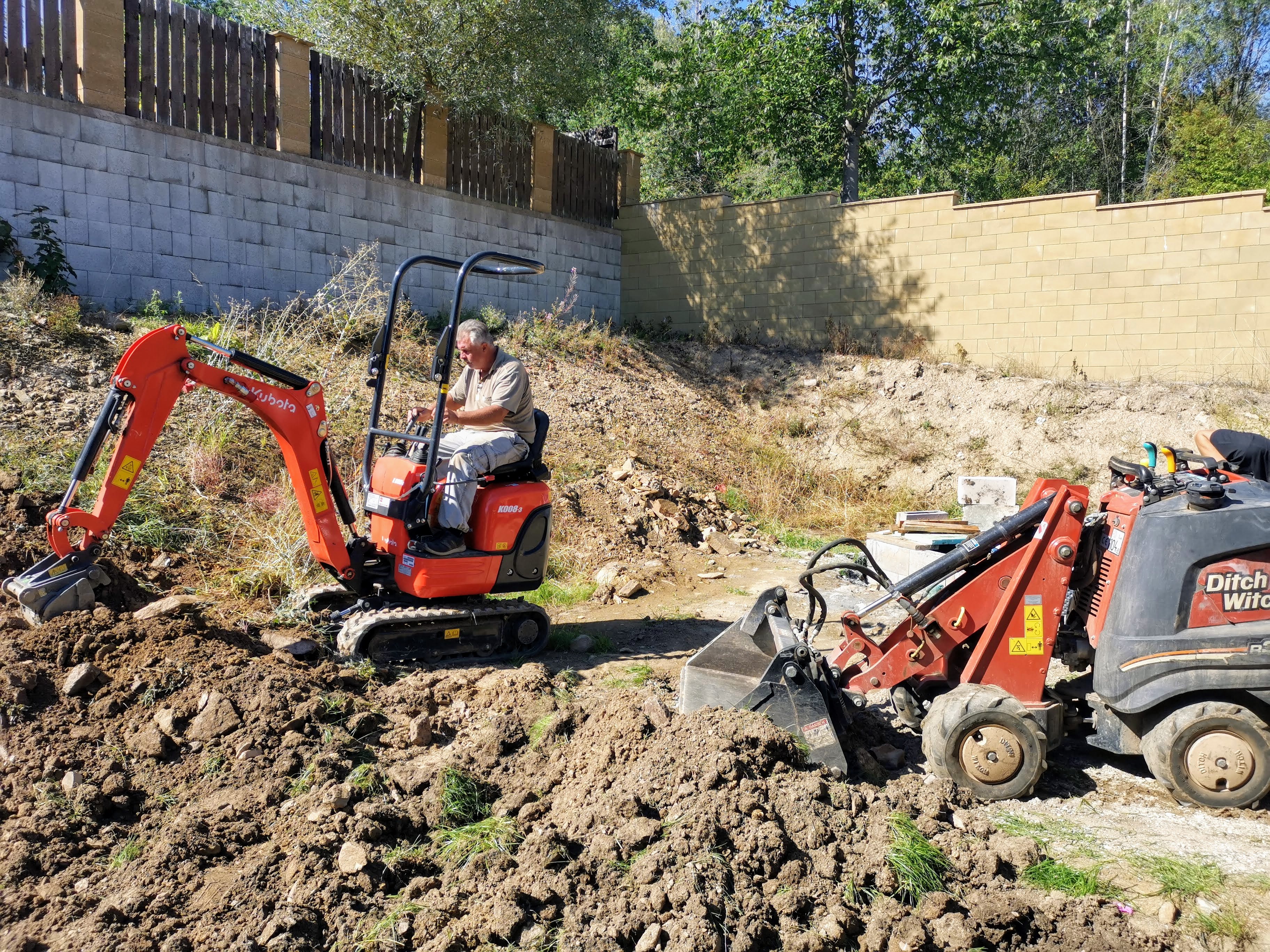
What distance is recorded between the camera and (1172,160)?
21.8m

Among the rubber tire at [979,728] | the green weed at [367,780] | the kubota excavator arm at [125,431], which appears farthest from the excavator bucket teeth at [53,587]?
the rubber tire at [979,728]

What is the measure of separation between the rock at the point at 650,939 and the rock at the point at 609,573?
5.24m

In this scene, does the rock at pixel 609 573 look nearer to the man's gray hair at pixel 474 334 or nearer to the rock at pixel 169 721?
the man's gray hair at pixel 474 334

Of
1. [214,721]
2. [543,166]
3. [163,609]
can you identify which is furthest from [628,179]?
[214,721]

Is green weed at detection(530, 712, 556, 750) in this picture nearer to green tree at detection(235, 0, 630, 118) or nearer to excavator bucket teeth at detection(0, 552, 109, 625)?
excavator bucket teeth at detection(0, 552, 109, 625)

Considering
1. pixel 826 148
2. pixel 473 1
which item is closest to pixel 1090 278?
pixel 826 148

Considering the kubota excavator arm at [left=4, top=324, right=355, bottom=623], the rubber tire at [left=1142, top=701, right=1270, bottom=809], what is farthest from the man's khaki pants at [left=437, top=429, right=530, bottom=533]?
the rubber tire at [left=1142, top=701, right=1270, bottom=809]

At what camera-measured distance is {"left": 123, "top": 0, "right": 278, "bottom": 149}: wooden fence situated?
10.1 metres

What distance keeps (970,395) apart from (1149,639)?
10.1 m

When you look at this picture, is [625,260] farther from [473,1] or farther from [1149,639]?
[1149,639]

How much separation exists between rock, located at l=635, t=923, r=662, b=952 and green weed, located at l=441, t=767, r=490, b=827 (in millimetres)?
983

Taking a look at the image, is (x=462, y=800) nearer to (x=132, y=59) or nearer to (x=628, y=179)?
(x=132, y=59)

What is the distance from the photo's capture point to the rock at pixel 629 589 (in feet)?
26.7

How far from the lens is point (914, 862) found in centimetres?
352
